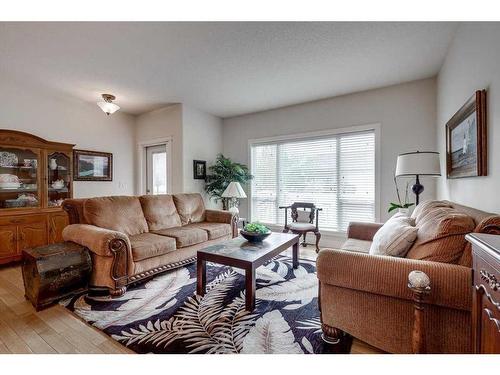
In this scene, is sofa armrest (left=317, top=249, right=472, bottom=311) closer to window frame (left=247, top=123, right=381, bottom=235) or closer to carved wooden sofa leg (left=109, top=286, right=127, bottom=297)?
carved wooden sofa leg (left=109, top=286, right=127, bottom=297)

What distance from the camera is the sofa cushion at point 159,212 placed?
3230 millimetres

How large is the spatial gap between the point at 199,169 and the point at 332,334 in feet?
12.0

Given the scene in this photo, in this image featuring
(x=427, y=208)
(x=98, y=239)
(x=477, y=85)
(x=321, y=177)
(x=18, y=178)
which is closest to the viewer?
(x=477, y=85)

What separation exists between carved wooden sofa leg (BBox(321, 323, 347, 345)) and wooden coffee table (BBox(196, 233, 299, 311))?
62 cm

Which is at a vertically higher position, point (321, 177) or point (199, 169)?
point (199, 169)

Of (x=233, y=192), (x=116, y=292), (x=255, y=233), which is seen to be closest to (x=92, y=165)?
(x=233, y=192)

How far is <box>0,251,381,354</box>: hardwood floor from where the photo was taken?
1.56m

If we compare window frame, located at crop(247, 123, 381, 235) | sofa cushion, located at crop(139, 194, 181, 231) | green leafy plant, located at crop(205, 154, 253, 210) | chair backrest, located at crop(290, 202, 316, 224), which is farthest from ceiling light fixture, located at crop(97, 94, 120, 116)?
chair backrest, located at crop(290, 202, 316, 224)

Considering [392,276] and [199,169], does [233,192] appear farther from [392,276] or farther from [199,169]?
[392,276]

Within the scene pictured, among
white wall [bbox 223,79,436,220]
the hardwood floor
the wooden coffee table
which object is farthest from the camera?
white wall [bbox 223,79,436,220]

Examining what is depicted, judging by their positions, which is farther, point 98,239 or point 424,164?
point 424,164

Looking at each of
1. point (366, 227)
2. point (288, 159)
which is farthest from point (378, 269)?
point (288, 159)

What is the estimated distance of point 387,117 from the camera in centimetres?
360
